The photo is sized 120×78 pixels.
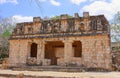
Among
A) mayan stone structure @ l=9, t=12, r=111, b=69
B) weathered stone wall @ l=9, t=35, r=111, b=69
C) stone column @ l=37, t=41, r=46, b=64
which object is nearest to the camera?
weathered stone wall @ l=9, t=35, r=111, b=69

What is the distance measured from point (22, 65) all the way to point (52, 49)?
4.82 m

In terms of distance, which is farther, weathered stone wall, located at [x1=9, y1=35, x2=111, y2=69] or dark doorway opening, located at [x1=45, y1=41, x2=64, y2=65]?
dark doorway opening, located at [x1=45, y1=41, x2=64, y2=65]

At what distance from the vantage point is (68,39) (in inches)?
730

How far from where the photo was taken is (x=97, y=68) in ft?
55.5

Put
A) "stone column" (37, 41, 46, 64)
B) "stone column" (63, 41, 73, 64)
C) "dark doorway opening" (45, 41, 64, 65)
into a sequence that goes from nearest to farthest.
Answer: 1. "stone column" (63, 41, 73, 64)
2. "stone column" (37, 41, 46, 64)
3. "dark doorway opening" (45, 41, 64, 65)

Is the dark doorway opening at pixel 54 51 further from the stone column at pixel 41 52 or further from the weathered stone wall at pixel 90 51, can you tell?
the weathered stone wall at pixel 90 51

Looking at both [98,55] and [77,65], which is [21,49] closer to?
[77,65]

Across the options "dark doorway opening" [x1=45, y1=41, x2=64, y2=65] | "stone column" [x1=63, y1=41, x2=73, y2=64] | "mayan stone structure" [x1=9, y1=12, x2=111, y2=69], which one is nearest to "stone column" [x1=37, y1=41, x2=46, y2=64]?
"mayan stone structure" [x1=9, y1=12, x2=111, y2=69]

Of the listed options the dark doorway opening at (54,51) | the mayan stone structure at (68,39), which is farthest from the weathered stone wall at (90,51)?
the dark doorway opening at (54,51)

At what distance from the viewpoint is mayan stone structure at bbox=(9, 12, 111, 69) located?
17.2m

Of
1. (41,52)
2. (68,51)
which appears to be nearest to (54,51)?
(41,52)

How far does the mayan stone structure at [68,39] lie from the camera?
17.2 metres

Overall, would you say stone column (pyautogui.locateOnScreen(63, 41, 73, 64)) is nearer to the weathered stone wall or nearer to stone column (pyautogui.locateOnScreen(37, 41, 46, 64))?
the weathered stone wall

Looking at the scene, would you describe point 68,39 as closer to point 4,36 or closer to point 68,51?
point 68,51
